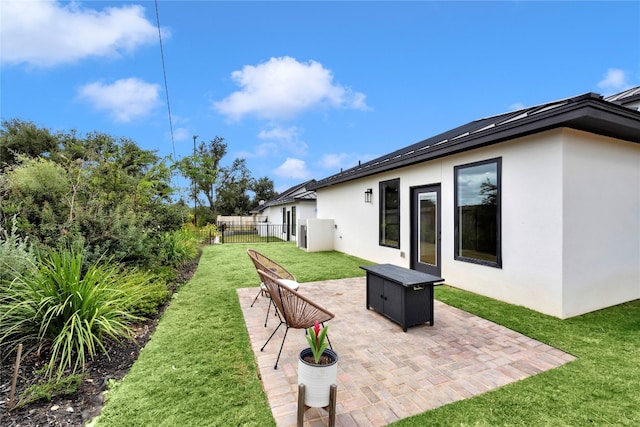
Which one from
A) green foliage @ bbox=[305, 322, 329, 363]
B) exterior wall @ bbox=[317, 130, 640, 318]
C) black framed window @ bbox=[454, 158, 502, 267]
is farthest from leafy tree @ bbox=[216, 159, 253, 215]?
green foliage @ bbox=[305, 322, 329, 363]

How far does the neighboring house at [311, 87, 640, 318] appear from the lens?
4117 mm

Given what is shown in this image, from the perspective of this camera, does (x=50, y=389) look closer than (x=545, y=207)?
Yes

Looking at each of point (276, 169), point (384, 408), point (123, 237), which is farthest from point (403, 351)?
point (276, 169)

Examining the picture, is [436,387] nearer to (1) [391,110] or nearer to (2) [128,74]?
(2) [128,74]

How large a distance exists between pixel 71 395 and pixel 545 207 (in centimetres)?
598

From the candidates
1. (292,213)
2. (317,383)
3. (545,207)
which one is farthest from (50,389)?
(292,213)

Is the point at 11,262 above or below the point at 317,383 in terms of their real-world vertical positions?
above

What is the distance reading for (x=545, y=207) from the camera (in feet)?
14.1

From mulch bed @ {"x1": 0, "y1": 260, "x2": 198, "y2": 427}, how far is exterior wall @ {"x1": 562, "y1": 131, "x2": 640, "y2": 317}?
5626 mm

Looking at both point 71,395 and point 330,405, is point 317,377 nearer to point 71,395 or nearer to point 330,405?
point 330,405

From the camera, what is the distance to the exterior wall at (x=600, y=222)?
4.18 m

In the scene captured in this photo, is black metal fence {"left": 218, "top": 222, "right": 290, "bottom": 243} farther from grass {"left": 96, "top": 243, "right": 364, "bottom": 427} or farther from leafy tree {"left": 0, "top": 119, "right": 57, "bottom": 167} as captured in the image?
grass {"left": 96, "top": 243, "right": 364, "bottom": 427}

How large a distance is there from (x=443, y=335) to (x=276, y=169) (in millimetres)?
33017

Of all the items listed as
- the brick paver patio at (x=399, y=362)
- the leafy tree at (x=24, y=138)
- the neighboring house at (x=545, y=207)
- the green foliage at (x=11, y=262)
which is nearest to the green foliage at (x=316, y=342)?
the brick paver patio at (x=399, y=362)
